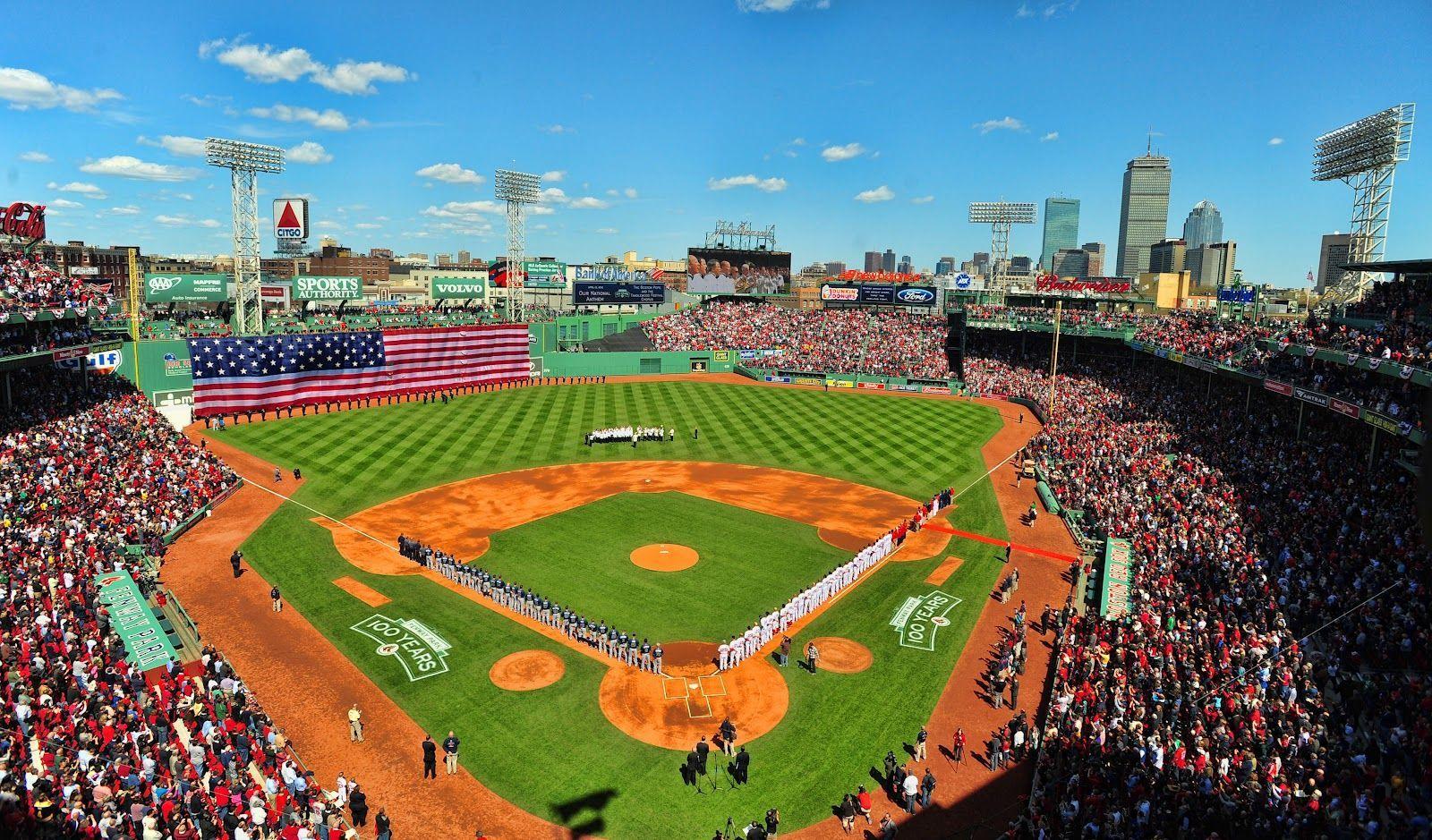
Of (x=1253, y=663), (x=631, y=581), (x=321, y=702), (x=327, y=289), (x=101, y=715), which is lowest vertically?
(x=321, y=702)

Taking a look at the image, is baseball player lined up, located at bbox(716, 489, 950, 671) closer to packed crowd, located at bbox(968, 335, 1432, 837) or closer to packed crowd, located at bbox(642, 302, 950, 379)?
packed crowd, located at bbox(968, 335, 1432, 837)

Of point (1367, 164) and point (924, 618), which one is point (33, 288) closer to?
point (924, 618)

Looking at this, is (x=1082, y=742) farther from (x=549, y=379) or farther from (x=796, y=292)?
(x=796, y=292)

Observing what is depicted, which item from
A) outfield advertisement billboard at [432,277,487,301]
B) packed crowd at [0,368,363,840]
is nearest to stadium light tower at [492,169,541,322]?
outfield advertisement billboard at [432,277,487,301]

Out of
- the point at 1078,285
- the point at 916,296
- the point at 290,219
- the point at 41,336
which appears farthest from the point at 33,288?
the point at 1078,285

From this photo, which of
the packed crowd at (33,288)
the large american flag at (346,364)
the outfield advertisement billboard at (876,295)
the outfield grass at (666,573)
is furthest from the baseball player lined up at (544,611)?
the outfield advertisement billboard at (876,295)

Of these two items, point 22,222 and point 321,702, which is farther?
point 22,222

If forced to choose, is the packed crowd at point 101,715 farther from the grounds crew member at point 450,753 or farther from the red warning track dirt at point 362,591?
the red warning track dirt at point 362,591
